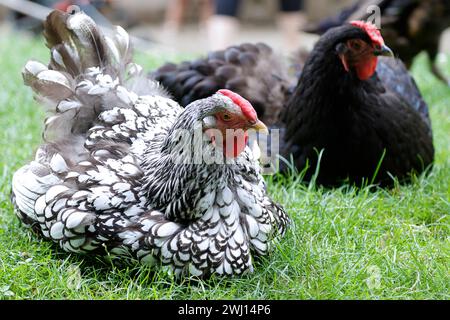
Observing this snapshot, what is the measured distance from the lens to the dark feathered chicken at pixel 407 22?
18.2ft

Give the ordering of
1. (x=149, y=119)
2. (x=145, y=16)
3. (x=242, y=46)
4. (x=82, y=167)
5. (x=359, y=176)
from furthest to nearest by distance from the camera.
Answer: (x=145, y=16) < (x=242, y=46) < (x=359, y=176) < (x=149, y=119) < (x=82, y=167)

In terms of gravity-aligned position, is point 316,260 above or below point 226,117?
below

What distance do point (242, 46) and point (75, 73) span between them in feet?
5.59

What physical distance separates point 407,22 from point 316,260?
3.50 metres

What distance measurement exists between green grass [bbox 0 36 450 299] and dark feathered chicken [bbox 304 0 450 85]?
2177 millimetres

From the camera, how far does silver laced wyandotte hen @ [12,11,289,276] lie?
2.56m

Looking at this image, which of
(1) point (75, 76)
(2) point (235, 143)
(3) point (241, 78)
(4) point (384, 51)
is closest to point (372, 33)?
(4) point (384, 51)

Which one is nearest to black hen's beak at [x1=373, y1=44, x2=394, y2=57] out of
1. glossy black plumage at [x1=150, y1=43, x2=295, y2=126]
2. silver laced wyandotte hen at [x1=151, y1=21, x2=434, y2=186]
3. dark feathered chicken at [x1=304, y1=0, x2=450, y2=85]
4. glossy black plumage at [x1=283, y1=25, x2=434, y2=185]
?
silver laced wyandotte hen at [x1=151, y1=21, x2=434, y2=186]

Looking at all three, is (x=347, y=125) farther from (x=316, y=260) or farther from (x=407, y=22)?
(x=407, y=22)

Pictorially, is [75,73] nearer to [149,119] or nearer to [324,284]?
[149,119]

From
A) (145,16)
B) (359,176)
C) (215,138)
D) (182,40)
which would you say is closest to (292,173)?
(359,176)

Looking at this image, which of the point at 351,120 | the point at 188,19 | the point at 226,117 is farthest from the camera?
the point at 188,19

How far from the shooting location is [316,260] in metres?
2.84

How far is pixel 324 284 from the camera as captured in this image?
2.65m
